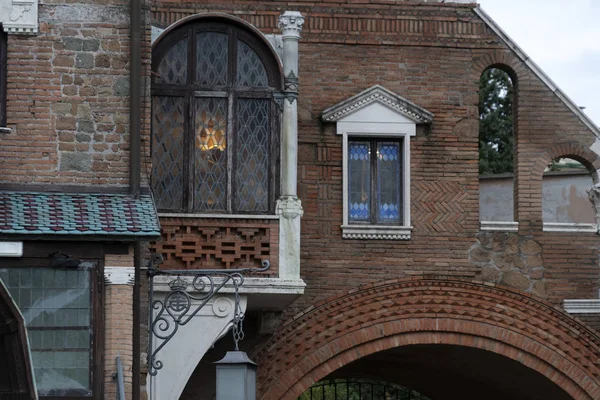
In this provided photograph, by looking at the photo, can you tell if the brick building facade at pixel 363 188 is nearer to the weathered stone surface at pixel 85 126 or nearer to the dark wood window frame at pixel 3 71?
the weathered stone surface at pixel 85 126

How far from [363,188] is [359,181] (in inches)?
4.4

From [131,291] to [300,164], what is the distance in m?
5.59

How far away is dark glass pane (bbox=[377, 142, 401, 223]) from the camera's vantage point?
23.5m

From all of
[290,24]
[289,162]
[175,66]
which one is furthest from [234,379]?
[175,66]

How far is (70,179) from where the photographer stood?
18.8 metres

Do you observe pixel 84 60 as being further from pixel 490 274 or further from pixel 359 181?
pixel 490 274

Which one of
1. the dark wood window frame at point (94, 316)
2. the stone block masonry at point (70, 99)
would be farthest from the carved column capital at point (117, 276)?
the stone block masonry at point (70, 99)

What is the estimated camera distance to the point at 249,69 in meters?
21.4

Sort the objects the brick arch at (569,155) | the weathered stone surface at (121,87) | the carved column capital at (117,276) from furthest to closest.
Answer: the brick arch at (569,155) < the weathered stone surface at (121,87) < the carved column capital at (117,276)

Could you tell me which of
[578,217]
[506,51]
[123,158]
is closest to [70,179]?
[123,158]

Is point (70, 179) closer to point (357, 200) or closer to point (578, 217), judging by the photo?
point (357, 200)

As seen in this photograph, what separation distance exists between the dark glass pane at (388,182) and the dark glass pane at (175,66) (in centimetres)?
339

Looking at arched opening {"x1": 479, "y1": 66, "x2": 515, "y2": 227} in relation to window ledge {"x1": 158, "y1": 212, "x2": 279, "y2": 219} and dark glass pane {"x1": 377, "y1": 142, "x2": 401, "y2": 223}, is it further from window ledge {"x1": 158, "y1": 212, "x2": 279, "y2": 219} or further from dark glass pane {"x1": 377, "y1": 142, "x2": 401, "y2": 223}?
window ledge {"x1": 158, "y1": 212, "x2": 279, "y2": 219}

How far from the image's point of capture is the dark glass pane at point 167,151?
2128cm
